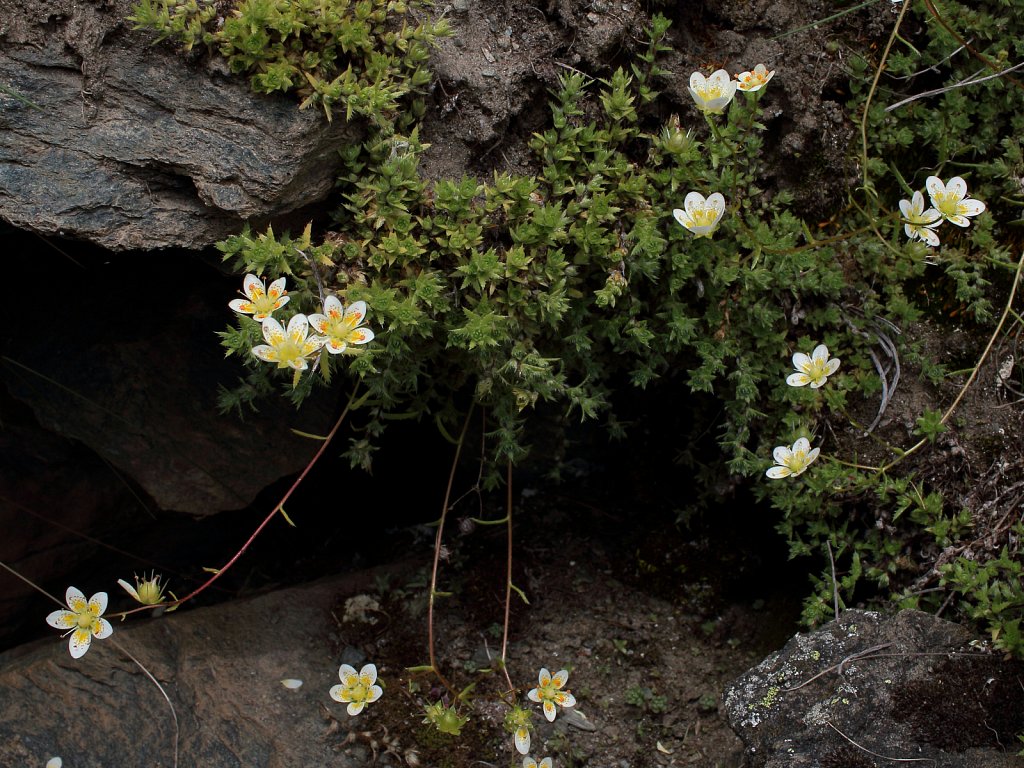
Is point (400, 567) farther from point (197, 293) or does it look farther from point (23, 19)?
point (23, 19)

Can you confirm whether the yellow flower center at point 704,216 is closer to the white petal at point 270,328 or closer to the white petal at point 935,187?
the white petal at point 935,187

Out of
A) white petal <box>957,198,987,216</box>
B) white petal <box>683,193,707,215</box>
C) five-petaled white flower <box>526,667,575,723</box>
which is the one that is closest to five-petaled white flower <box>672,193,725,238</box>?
white petal <box>683,193,707,215</box>

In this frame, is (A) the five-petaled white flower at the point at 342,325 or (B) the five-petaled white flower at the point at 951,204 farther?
(B) the five-petaled white flower at the point at 951,204

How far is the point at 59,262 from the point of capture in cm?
348

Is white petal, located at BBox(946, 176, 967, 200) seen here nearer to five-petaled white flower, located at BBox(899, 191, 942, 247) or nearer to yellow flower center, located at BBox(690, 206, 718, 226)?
five-petaled white flower, located at BBox(899, 191, 942, 247)

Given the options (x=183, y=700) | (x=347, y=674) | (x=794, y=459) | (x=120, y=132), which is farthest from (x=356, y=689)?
(x=120, y=132)

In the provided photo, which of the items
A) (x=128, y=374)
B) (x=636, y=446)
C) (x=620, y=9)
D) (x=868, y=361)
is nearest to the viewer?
(x=620, y=9)

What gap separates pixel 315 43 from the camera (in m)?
2.71

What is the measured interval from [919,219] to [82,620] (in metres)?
3.05

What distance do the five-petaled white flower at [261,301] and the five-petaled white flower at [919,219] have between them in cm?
205

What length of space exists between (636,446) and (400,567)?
117 centimetres

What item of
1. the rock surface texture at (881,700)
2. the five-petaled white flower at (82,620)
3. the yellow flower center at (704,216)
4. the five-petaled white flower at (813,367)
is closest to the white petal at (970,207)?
the five-petaled white flower at (813,367)

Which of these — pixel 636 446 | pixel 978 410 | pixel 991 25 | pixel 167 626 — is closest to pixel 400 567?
pixel 167 626

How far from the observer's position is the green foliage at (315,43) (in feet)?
8.48
